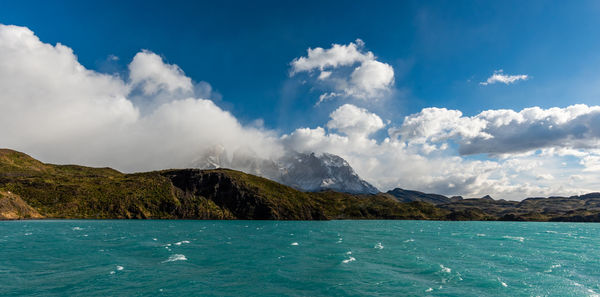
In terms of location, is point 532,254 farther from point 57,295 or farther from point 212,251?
point 57,295

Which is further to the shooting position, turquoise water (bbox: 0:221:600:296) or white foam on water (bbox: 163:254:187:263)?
white foam on water (bbox: 163:254:187:263)

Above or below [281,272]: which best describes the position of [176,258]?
above

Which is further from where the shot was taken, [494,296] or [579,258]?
[579,258]

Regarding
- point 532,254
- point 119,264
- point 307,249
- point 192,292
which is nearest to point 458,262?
point 532,254

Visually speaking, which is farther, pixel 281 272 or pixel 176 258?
pixel 176 258

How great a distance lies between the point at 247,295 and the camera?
39562mm

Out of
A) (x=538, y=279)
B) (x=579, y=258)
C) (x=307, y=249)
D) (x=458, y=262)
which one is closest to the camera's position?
(x=538, y=279)

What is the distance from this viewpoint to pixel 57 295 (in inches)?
1497

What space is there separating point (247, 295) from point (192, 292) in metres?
7.52

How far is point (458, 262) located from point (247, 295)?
163 ft

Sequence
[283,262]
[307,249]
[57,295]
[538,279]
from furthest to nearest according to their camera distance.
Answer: [307,249]
[283,262]
[538,279]
[57,295]

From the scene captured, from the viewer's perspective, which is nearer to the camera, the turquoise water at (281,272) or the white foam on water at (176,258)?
the turquoise water at (281,272)

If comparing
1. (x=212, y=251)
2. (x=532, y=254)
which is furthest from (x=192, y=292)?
(x=532, y=254)

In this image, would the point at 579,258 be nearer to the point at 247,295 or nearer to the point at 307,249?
the point at 307,249
